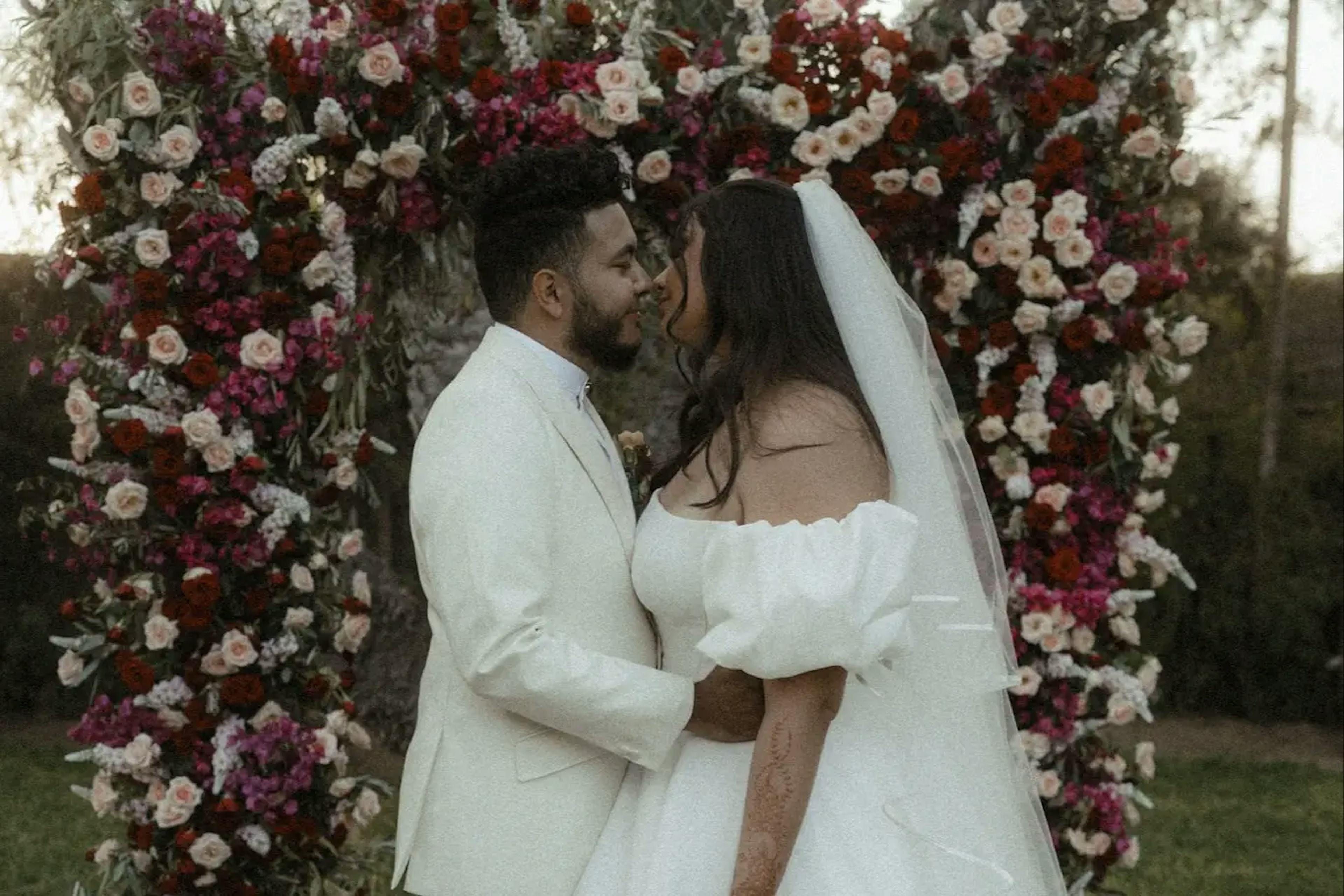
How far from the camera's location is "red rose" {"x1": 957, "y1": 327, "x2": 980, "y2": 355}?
178 inches

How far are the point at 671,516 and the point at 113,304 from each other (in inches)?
83.3

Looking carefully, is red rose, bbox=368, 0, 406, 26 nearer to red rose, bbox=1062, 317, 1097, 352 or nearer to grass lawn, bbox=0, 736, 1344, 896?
red rose, bbox=1062, 317, 1097, 352

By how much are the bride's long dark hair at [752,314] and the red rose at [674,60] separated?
57.6 inches

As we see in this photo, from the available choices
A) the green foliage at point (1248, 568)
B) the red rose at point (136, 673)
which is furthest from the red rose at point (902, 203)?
the green foliage at point (1248, 568)

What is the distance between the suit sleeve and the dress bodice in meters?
0.10

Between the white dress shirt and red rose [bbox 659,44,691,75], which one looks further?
red rose [bbox 659,44,691,75]

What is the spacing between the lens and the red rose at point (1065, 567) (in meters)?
4.43

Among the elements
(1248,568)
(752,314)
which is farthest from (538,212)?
(1248,568)

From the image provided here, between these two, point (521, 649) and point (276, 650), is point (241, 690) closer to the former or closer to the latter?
point (276, 650)

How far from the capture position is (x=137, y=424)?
13.1ft

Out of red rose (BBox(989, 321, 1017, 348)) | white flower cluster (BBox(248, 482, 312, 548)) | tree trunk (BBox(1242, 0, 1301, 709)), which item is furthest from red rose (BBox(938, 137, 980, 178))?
tree trunk (BBox(1242, 0, 1301, 709))

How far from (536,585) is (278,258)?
1.81 meters

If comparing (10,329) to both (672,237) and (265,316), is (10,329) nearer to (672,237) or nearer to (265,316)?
(265,316)

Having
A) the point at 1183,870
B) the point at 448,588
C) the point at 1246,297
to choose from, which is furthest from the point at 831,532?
the point at 1246,297
